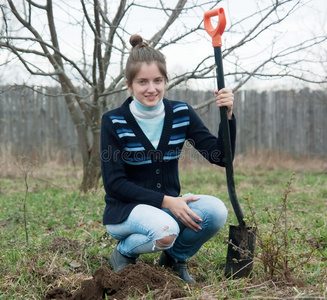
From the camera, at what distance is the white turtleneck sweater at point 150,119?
2.67 metres

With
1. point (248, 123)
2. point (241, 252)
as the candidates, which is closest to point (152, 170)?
point (241, 252)

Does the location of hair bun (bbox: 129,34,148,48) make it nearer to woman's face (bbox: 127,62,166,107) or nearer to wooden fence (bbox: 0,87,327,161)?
woman's face (bbox: 127,62,166,107)

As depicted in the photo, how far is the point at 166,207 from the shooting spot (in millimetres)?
2463

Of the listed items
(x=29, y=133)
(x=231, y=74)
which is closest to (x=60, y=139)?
(x=29, y=133)

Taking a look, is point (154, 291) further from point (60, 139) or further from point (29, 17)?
point (60, 139)

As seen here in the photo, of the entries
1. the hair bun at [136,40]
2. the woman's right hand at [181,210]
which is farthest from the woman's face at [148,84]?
the woman's right hand at [181,210]

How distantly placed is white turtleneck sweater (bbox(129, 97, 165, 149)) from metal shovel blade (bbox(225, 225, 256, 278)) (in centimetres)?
71

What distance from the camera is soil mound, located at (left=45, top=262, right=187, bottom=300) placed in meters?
2.05

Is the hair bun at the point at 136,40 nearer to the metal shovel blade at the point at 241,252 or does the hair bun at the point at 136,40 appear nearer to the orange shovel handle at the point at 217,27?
the orange shovel handle at the point at 217,27

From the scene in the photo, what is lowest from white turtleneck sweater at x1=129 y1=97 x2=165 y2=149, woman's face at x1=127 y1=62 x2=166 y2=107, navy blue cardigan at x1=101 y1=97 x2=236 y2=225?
navy blue cardigan at x1=101 y1=97 x2=236 y2=225

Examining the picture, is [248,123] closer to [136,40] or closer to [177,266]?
[136,40]

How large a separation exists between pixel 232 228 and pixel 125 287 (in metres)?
0.74

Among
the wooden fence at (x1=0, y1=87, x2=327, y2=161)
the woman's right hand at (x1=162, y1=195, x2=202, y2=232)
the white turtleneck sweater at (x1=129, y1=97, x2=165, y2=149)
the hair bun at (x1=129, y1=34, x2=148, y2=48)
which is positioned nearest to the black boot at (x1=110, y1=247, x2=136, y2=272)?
the woman's right hand at (x1=162, y1=195, x2=202, y2=232)

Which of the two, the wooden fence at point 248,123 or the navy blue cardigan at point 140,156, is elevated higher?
the wooden fence at point 248,123
